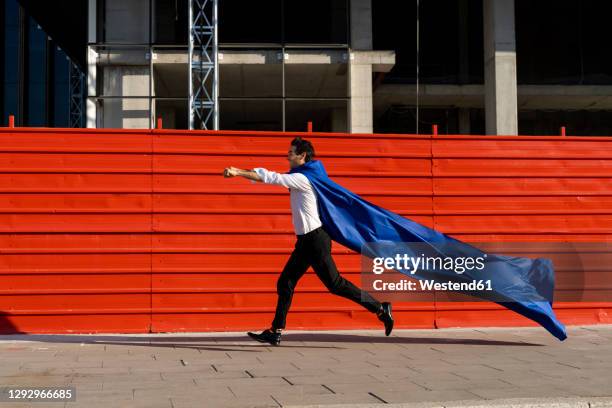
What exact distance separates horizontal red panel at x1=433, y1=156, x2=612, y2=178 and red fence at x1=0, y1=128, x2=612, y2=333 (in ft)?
0.05

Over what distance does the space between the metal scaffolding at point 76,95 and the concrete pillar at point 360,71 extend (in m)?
13.1

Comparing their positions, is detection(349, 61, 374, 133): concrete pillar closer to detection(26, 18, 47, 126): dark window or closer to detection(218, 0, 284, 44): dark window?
detection(218, 0, 284, 44): dark window

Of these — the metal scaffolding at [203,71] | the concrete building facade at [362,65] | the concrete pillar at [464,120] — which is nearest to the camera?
the metal scaffolding at [203,71]

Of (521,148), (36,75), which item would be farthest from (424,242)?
(36,75)

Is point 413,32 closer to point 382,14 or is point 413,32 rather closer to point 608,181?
point 382,14

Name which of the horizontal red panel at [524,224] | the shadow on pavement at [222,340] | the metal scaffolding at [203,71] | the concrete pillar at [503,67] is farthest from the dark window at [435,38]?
the shadow on pavement at [222,340]

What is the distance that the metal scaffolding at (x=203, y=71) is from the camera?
2248 centimetres

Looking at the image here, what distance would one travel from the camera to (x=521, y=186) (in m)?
9.33

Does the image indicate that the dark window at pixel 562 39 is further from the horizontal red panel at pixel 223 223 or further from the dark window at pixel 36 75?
the horizontal red panel at pixel 223 223

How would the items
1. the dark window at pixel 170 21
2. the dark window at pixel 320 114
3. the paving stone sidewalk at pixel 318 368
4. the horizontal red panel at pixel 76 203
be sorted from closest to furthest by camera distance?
the paving stone sidewalk at pixel 318 368
the horizontal red panel at pixel 76 203
the dark window at pixel 170 21
the dark window at pixel 320 114

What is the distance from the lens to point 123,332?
8.59m

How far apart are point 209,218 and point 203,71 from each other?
15.5 metres

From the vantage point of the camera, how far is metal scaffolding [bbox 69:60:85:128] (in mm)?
33850

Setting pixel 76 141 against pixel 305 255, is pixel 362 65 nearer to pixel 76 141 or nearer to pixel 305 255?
pixel 76 141
